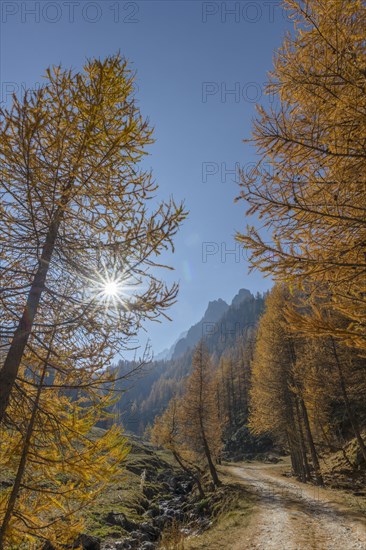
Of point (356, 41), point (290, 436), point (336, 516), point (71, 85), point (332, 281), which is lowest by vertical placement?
point (336, 516)

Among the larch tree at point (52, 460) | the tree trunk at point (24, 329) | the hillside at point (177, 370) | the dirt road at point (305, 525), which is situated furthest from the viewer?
the hillside at point (177, 370)

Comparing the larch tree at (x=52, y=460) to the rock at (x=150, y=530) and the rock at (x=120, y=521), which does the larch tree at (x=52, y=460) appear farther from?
the rock at (x=150, y=530)

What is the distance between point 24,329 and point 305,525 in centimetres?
1033

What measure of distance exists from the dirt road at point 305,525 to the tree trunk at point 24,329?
8.02 metres

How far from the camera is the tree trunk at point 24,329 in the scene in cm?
391

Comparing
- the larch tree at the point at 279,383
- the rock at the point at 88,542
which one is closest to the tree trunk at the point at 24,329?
the rock at the point at 88,542

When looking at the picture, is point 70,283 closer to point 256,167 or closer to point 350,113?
point 256,167

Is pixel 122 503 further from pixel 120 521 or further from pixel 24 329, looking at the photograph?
pixel 24 329

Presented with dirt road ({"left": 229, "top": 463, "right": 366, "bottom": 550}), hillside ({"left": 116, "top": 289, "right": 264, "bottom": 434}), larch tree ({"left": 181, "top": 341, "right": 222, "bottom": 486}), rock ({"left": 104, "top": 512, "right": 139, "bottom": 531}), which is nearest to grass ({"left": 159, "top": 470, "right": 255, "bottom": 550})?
dirt road ({"left": 229, "top": 463, "right": 366, "bottom": 550})

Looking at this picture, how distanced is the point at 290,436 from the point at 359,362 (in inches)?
380

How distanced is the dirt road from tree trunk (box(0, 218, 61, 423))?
26.3ft

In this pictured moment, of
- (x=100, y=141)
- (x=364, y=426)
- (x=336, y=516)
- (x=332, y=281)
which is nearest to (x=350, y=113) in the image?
(x=332, y=281)

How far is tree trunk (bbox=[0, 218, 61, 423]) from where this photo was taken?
3.91 meters

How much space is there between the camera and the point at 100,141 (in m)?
4.72
